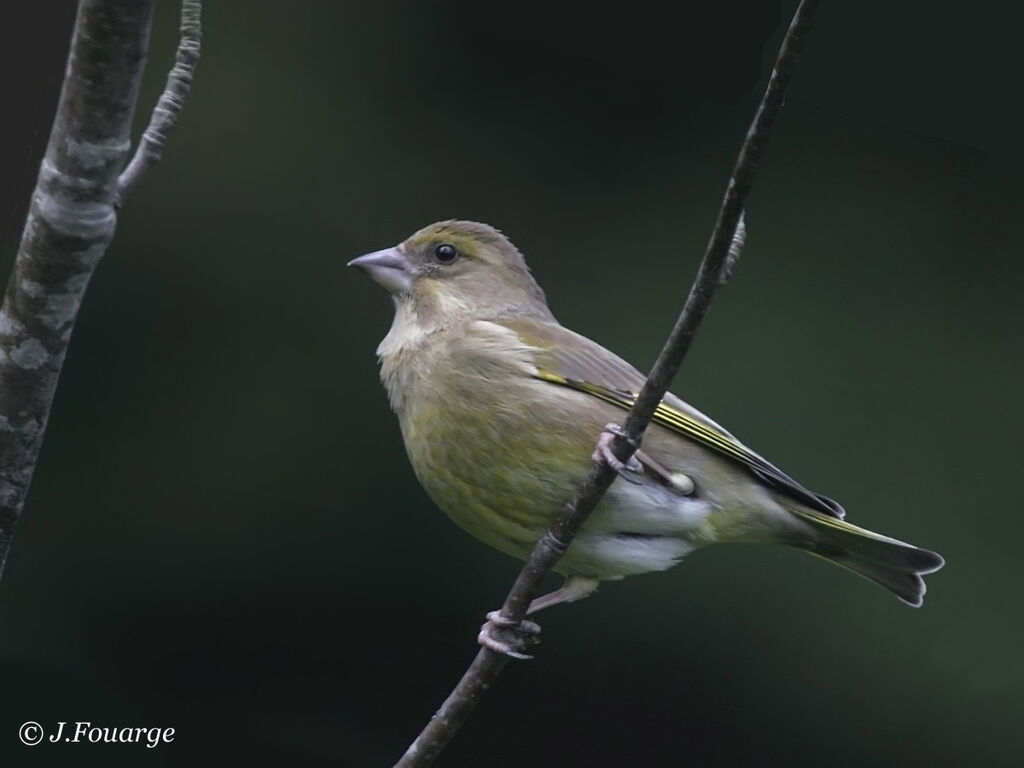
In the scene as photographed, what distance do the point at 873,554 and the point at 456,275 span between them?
3.94ft

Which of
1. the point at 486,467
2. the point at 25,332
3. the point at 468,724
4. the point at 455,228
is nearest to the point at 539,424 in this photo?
the point at 486,467

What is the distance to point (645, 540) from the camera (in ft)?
9.61

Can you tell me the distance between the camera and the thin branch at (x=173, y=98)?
2.08 m

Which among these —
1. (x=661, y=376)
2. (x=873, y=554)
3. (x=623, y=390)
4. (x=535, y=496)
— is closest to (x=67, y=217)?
(x=661, y=376)

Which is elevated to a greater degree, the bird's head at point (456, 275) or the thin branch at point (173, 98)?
the thin branch at point (173, 98)

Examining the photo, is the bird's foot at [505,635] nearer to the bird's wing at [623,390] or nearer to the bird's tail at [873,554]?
the bird's wing at [623,390]

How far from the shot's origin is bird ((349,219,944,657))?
2830mm

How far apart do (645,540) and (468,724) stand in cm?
147

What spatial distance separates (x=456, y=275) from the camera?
134 inches

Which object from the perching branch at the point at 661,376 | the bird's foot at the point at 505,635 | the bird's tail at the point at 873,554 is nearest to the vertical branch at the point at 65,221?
the perching branch at the point at 661,376

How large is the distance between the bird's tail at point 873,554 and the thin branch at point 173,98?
5.31 ft

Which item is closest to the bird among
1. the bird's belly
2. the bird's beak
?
the bird's belly

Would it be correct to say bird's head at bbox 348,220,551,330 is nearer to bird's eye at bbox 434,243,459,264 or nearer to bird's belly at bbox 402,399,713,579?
bird's eye at bbox 434,243,459,264

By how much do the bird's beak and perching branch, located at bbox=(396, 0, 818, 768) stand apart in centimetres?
106
